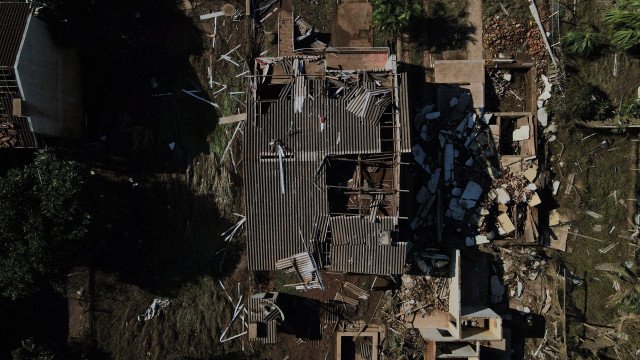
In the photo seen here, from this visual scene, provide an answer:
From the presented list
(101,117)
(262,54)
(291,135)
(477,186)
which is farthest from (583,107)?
(101,117)

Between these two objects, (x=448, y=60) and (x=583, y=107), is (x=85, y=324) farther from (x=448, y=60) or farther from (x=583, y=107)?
(x=583, y=107)

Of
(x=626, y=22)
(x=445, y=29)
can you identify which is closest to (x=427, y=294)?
(x=445, y=29)

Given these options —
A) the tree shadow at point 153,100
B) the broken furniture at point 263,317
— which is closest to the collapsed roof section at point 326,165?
the broken furniture at point 263,317

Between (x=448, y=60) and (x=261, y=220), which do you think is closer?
(x=261, y=220)

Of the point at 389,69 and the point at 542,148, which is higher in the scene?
the point at 389,69

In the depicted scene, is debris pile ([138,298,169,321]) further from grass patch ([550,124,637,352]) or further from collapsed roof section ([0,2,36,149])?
grass patch ([550,124,637,352])

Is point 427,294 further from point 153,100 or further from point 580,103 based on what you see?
point 153,100

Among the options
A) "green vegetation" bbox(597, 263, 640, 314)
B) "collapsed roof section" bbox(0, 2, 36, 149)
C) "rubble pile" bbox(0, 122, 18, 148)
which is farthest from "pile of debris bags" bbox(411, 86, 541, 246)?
"rubble pile" bbox(0, 122, 18, 148)
